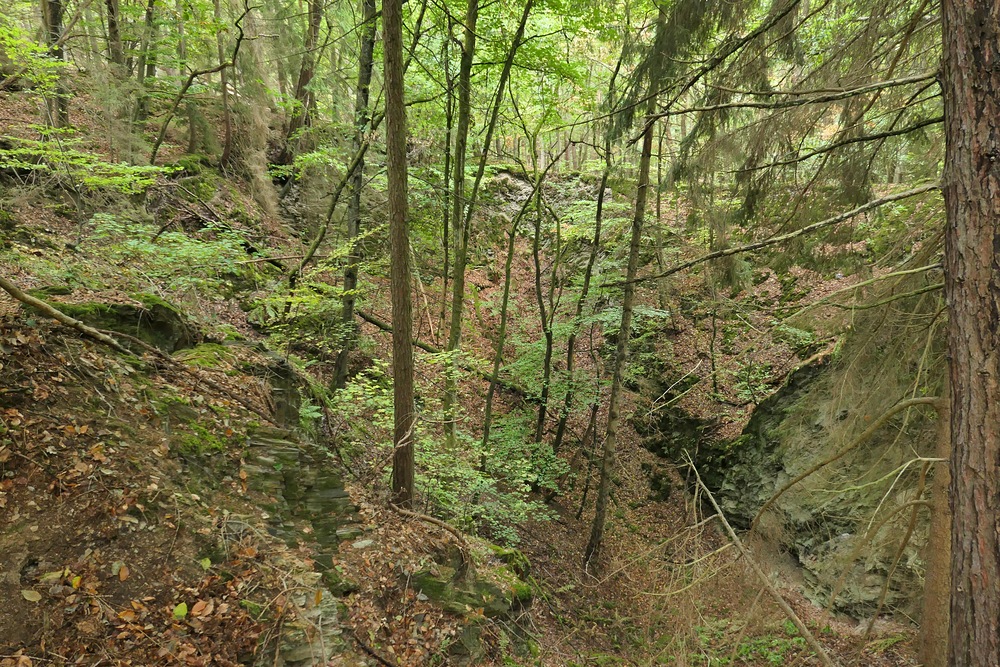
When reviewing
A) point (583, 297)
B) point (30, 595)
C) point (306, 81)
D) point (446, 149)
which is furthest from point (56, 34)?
point (583, 297)

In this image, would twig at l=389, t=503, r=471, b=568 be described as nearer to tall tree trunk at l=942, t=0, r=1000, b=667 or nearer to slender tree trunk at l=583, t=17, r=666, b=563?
slender tree trunk at l=583, t=17, r=666, b=563

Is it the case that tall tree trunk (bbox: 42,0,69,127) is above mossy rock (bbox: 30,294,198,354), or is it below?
above

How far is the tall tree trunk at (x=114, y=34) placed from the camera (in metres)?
9.42

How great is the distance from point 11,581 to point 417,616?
3.20m

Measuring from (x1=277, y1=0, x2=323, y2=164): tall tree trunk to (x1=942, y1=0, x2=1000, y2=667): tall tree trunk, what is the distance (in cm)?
775

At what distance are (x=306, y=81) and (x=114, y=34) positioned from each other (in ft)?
11.7

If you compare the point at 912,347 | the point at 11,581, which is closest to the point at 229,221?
the point at 11,581

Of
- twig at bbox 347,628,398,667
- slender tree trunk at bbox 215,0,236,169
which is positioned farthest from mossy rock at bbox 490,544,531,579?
slender tree trunk at bbox 215,0,236,169

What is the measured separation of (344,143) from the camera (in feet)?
34.8

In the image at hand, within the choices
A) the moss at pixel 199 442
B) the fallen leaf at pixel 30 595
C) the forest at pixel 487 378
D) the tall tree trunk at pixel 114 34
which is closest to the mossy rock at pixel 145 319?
the forest at pixel 487 378

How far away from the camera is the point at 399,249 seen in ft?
17.9

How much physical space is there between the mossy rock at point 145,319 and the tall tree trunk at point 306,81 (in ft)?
14.8

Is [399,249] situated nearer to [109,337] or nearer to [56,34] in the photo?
[109,337]

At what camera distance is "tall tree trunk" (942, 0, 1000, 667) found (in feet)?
6.44
